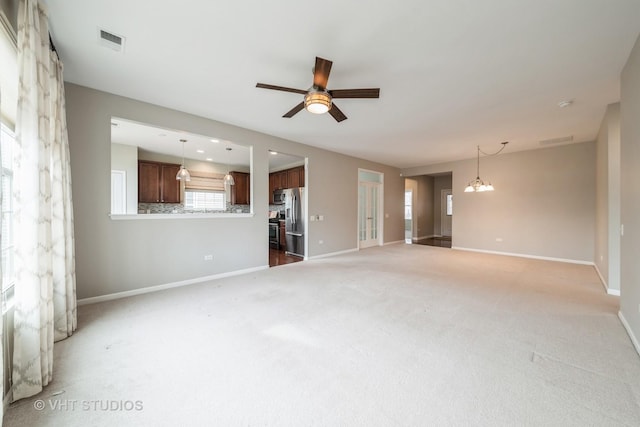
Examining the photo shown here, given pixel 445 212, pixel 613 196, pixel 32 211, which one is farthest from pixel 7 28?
pixel 445 212

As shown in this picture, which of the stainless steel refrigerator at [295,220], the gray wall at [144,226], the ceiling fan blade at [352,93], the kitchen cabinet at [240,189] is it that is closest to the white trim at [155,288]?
the gray wall at [144,226]

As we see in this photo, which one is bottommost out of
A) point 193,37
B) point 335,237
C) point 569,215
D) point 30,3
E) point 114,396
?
point 114,396

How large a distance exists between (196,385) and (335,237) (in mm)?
5076

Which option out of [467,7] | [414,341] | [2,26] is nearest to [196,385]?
[414,341]

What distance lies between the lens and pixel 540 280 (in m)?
4.23

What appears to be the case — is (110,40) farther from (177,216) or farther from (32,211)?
(177,216)

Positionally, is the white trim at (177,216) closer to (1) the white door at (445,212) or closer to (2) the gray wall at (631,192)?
(2) the gray wall at (631,192)

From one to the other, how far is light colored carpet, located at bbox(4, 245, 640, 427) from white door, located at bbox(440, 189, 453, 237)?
7213 mm

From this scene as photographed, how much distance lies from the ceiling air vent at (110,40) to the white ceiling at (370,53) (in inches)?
1.9

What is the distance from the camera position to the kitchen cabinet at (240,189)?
801 cm

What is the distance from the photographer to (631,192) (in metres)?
2.40

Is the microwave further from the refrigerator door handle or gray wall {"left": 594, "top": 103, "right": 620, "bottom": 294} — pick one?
gray wall {"left": 594, "top": 103, "right": 620, "bottom": 294}

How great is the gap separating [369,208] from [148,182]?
245 inches

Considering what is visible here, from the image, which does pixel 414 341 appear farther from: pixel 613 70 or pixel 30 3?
pixel 30 3
